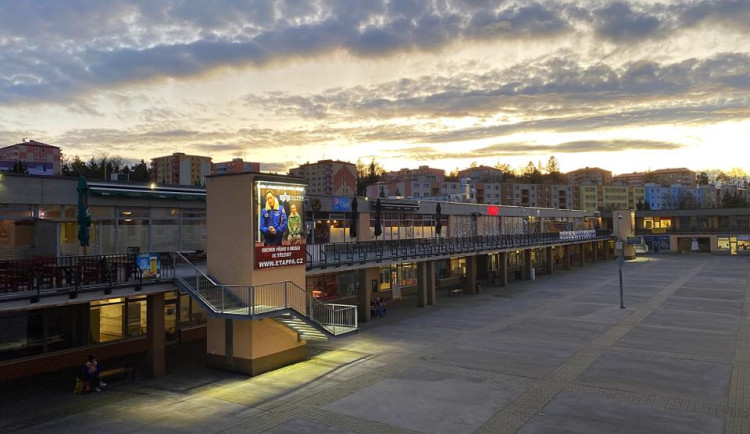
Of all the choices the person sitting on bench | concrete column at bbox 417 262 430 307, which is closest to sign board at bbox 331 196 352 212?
concrete column at bbox 417 262 430 307

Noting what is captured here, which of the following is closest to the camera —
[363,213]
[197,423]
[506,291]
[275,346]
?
[197,423]

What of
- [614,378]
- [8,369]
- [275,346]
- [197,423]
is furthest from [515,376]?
[8,369]

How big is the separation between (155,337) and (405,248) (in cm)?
1716

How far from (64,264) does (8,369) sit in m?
4.96

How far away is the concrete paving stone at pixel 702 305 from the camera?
105ft

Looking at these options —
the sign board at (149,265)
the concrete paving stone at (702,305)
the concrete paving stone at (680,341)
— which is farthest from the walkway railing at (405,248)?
the concrete paving stone at (702,305)

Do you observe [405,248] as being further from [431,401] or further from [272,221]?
[431,401]

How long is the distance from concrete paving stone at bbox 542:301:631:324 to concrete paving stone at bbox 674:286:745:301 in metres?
9.64

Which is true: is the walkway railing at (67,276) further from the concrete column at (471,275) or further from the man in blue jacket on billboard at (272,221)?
the concrete column at (471,275)

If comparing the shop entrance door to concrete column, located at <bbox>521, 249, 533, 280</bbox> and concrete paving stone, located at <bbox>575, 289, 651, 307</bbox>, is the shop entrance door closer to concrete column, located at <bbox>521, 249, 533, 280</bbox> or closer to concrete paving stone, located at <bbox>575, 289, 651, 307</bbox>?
concrete paving stone, located at <bbox>575, 289, 651, 307</bbox>

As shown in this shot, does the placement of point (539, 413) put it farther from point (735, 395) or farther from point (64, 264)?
point (64, 264)

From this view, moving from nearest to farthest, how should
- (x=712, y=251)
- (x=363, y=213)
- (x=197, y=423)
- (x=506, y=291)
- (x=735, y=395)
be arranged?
(x=197, y=423), (x=735, y=395), (x=363, y=213), (x=506, y=291), (x=712, y=251)

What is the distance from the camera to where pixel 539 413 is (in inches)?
585

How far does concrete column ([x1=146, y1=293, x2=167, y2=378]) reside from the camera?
63.5ft
